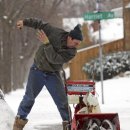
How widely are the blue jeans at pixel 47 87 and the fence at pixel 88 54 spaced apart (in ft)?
51.3

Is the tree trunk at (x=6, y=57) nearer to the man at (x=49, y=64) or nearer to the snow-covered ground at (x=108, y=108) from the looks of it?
the snow-covered ground at (x=108, y=108)

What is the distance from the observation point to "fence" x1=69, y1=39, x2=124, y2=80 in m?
24.6

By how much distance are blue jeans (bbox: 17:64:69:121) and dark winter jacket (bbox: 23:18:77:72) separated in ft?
0.38

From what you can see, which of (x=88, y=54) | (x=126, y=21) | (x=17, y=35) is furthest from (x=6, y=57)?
(x=17, y=35)

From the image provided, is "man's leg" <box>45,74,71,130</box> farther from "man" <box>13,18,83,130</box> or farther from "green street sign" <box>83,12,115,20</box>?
"green street sign" <box>83,12,115,20</box>

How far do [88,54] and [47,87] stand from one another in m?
16.6

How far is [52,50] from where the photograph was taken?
8.27m

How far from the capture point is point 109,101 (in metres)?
14.1

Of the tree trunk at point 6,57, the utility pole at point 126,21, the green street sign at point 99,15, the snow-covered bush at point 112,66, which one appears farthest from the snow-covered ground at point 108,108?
the tree trunk at point 6,57

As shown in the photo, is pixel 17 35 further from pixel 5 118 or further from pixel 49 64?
pixel 49 64

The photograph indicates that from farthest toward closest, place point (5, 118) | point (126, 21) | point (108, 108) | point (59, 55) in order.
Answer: point (126, 21)
point (108, 108)
point (5, 118)
point (59, 55)

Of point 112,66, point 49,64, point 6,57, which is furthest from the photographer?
point 6,57

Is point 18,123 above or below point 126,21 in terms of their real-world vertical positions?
below

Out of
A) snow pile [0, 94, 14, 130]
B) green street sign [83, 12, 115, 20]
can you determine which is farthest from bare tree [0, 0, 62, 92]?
snow pile [0, 94, 14, 130]
